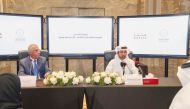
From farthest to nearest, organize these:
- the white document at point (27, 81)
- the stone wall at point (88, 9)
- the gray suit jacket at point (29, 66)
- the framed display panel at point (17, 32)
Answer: the stone wall at point (88, 9)
the framed display panel at point (17, 32)
the gray suit jacket at point (29, 66)
the white document at point (27, 81)

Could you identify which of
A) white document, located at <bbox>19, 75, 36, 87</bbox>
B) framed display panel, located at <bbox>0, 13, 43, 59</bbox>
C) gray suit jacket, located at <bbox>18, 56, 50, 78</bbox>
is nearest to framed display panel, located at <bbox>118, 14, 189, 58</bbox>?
framed display panel, located at <bbox>0, 13, 43, 59</bbox>

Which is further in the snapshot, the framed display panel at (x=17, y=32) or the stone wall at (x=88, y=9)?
the stone wall at (x=88, y=9)

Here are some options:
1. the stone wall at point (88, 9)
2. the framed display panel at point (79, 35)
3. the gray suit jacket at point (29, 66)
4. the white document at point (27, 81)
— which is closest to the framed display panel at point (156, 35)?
the framed display panel at point (79, 35)

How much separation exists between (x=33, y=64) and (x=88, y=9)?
126 inches

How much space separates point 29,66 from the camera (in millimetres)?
4875

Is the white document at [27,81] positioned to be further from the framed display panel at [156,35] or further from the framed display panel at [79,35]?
the framed display panel at [156,35]

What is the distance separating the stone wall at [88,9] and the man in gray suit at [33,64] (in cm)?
244

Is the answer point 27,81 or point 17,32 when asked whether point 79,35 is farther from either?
point 27,81

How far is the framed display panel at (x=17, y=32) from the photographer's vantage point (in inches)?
217

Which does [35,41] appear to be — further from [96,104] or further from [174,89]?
[174,89]

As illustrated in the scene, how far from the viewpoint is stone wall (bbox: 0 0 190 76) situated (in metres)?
7.29

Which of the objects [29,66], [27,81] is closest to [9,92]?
[27,81]

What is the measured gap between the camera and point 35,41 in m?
5.96

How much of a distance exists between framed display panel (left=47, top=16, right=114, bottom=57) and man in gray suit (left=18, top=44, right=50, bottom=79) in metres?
1.06
